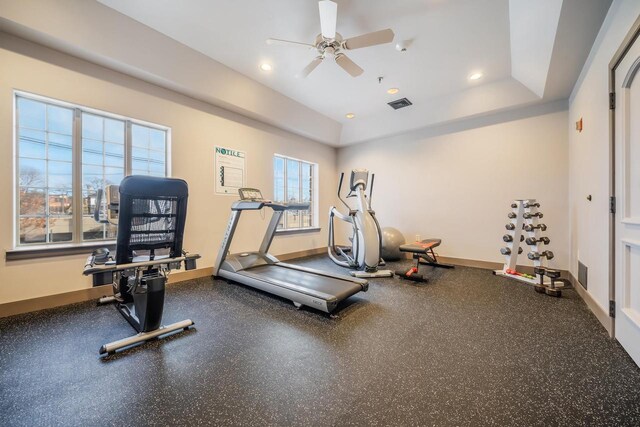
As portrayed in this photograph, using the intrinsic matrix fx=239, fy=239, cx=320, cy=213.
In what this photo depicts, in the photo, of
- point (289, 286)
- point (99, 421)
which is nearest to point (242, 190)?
point (289, 286)

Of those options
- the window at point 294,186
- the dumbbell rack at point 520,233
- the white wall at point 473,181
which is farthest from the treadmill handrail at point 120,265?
the white wall at point 473,181

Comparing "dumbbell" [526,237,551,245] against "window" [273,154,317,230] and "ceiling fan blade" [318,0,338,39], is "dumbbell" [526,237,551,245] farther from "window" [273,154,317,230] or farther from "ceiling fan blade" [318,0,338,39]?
"window" [273,154,317,230]

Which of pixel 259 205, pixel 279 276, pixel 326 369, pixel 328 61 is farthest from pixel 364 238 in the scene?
pixel 328 61

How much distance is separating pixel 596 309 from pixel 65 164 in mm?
5868

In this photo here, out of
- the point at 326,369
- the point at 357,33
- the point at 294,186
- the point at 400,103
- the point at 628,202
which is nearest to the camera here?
the point at 326,369

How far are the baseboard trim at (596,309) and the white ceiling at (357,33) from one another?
125 inches

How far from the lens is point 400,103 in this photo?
4.87 m

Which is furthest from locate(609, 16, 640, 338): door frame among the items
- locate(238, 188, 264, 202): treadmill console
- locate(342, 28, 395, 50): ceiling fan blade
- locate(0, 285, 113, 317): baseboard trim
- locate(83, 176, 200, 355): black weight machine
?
locate(0, 285, 113, 317): baseboard trim

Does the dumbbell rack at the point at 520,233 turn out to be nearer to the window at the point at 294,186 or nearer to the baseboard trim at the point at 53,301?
the window at the point at 294,186

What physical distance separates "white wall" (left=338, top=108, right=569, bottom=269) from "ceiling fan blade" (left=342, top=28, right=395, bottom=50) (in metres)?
2.99

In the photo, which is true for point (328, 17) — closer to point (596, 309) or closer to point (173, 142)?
point (173, 142)

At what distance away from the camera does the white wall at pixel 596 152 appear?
2.03 m

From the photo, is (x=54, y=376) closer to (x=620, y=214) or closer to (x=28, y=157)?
(x=28, y=157)

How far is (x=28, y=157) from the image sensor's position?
2594 millimetres
